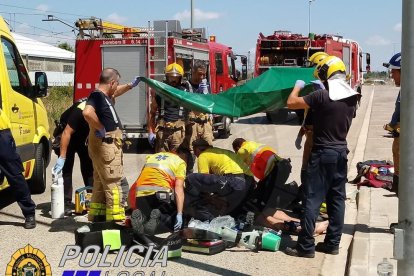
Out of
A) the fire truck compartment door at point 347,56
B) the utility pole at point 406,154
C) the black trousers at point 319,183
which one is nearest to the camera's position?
the utility pole at point 406,154

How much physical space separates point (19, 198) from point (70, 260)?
1.41 metres

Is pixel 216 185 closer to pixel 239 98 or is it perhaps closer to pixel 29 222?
pixel 239 98

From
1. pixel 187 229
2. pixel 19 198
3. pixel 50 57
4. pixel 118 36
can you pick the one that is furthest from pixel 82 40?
pixel 50 57

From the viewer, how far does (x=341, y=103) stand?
17.6 feet

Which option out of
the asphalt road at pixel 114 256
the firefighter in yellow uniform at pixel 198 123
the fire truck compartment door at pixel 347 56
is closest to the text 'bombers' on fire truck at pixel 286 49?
the fire truck compartment door at pixel 347 56

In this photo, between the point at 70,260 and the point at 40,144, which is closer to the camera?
the point at 70,260

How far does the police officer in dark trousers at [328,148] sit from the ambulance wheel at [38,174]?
429 centimetres

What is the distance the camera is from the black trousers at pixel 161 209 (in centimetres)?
610

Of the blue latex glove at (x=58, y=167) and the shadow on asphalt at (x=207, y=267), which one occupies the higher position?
the blue latex glove at (x=58, y=167)

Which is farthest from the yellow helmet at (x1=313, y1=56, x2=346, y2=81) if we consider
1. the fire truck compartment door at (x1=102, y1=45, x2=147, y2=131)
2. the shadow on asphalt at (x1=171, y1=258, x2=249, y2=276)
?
the fire truck compartment door at (x1=102, y1=45, x2=147, y2=131)

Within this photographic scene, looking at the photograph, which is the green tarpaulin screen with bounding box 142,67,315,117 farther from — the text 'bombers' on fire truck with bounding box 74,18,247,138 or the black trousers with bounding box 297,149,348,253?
the text 'bombers' on fire truck with bounding box 74,18,247,138

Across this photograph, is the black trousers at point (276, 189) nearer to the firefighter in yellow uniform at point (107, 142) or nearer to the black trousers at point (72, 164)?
the firefighter in yellow uniform at point (107, 142)

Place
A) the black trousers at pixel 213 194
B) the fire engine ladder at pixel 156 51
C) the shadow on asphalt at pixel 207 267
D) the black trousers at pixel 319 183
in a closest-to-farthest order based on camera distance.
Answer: the shadow on asphalt at pixel 207 267
the black trousers at pixel 319 183
the black trousers at pixel 213 194
the fire engine ladder at pixel 156 51

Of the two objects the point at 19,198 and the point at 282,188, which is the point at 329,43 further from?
the point at 19,198
